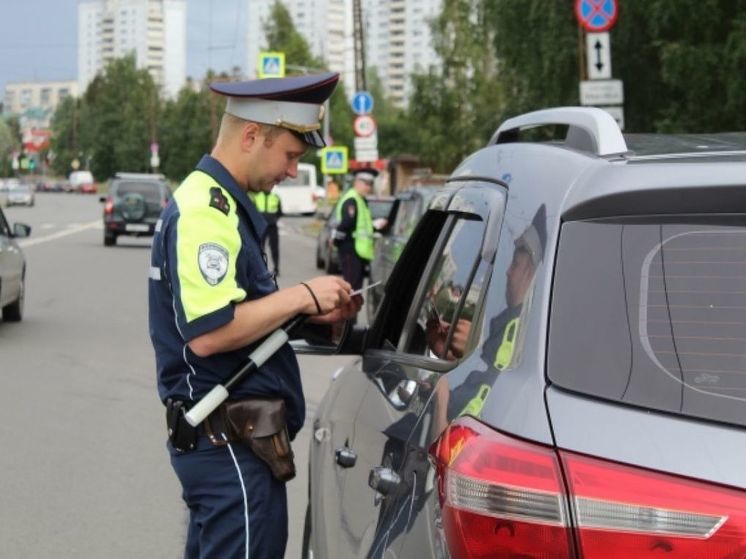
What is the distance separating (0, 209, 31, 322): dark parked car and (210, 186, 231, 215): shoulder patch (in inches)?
447

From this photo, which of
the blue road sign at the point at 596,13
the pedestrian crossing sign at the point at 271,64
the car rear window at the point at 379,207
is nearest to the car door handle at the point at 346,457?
the blue road sign at the point at 596,13

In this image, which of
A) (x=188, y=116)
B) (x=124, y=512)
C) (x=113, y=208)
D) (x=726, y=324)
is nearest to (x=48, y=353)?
(x=124, y=512)

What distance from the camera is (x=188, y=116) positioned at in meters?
136

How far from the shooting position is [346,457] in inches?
138

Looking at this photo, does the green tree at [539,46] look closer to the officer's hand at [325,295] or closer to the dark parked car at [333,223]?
the dark parked car at [333,223]

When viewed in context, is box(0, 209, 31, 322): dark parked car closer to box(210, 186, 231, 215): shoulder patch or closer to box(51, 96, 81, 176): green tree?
box(210, 186, 231, 215): shoulder patch

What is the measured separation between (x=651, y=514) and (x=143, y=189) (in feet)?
109

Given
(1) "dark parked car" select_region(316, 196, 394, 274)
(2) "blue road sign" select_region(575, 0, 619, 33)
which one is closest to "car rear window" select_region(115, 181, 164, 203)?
(1) "dark parked car" select_region(316, 196, 394, 274)

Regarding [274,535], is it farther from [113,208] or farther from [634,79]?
[113,208]

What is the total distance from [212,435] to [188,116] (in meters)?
134

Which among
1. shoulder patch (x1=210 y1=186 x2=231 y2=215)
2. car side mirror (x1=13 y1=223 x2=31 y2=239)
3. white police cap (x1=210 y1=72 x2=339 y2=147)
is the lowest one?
shoulder patch (x1=210 y1=186 x2=231 y2=215)

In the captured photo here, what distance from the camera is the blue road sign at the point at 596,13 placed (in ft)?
49.5

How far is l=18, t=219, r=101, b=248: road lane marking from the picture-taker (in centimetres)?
3582

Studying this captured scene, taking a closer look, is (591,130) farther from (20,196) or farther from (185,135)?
(185,135)
